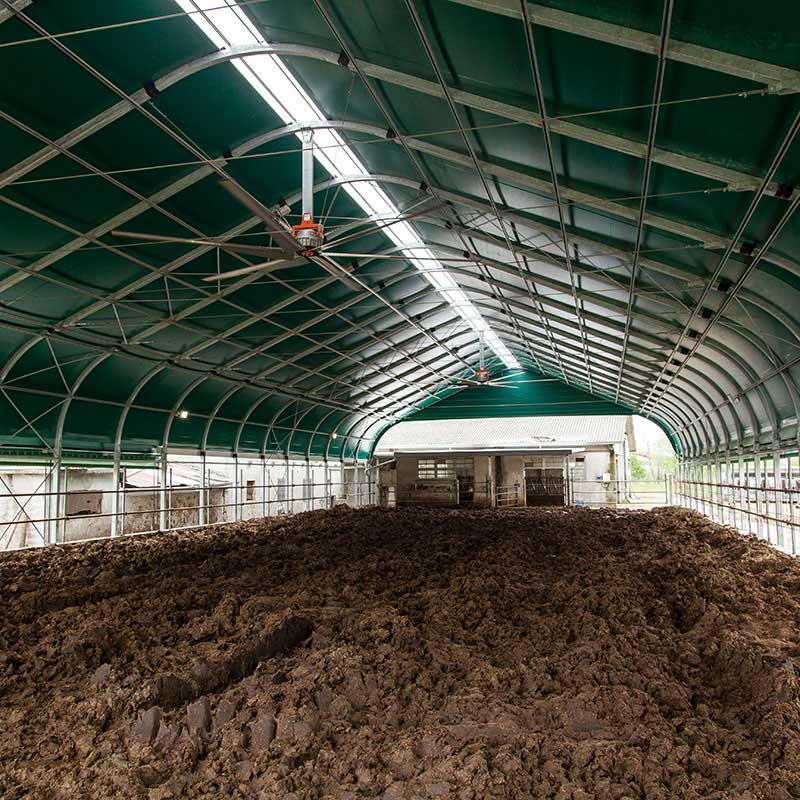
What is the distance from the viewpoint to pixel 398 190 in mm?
14461

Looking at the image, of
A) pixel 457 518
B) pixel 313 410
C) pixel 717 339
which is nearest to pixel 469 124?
pixel 717 339

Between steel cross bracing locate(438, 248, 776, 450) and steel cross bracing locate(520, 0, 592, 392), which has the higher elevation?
steel cross bracing locate(520, 0, 592, 392)

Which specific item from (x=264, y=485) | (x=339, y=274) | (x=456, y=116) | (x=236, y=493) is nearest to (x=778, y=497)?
(x=339, y=274)

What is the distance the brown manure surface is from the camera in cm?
477

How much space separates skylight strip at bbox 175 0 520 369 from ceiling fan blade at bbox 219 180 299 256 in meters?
1.81

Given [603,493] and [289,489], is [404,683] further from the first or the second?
[603,493]

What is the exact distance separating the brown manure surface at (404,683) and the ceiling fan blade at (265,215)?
500 cm

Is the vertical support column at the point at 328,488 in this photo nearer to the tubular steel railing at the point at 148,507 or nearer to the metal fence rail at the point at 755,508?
the tubular steel railing at the point at 148,507

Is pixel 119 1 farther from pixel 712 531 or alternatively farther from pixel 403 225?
pixel 712 531

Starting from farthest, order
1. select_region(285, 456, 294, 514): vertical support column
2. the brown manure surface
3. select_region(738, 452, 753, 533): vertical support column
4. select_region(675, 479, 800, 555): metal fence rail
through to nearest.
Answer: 1. select_region(285, 456, 294, 514): vertical support column
2. select_region(738, 452, 753, 533): vertical support column
3. select_region(675, 479, 800, 555): metal fence rail
4. the brown manure surface

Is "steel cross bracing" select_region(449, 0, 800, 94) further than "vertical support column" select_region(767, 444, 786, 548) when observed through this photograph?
No

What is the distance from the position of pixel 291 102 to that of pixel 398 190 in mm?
3947

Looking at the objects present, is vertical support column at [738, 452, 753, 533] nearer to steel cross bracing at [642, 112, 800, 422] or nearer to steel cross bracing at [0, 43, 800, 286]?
steel cross bracing at [642, 112, 800, 422]

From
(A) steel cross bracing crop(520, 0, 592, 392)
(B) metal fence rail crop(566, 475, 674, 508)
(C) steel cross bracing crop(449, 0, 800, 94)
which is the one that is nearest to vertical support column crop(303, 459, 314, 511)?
(B) metal fence rail crop(566, 475, 674, 508)
